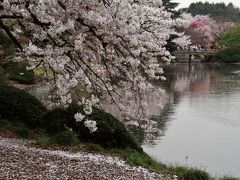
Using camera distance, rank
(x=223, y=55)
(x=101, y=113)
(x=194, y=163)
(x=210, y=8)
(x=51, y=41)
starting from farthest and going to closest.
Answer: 1. (x=210, y=8)
2. (x=223, y=55)
3. (x=194, y=163)
4. (x=101, y=113)
5. (x=51, y=41)

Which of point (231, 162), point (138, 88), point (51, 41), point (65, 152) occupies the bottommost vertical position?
point (231, 162)

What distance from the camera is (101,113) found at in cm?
1362

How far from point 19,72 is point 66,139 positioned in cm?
1899

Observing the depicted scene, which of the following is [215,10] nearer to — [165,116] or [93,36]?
[165,116]

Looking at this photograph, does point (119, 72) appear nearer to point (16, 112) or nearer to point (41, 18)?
point (41, 18)

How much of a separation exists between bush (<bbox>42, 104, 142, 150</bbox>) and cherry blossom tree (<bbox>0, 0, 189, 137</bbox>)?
8.13ft

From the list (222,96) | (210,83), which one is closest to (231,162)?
(222,96)

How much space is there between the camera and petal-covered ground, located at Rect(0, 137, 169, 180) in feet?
31.7

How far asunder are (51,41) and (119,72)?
6.49ft

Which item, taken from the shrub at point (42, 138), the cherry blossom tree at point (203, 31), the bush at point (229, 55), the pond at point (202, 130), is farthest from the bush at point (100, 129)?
the cherry blossom tree at point (203, 31)

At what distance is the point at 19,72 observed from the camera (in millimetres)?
31156

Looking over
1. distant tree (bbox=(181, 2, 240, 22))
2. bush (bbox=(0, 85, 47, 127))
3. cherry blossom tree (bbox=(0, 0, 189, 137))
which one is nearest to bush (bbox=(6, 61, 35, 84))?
bush (bbox=(0, 85, 47, 127))

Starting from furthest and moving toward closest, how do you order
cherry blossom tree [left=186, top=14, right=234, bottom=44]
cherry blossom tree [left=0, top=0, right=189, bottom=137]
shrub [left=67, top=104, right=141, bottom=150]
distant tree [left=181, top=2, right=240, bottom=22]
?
distant tree [left=181, top=2, right=240, bottom=22], cherry blossom tree [left=186, top=14, right=234, bottom=44], shrub [left=67, top=104, right=141, bottom=150], cherry blossom tree [left=0, top=0, right=189, bottom=137]

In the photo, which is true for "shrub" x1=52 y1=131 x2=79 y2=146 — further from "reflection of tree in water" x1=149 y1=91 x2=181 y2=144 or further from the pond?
"reflection of tree in water" x1=149 y1=91 x2=181 y2=144
